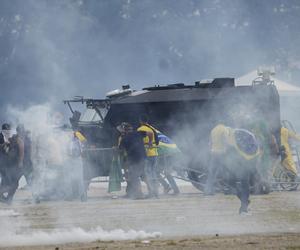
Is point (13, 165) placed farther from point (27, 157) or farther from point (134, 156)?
point (134, 156)

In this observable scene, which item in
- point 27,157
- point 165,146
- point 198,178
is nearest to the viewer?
point 27,157

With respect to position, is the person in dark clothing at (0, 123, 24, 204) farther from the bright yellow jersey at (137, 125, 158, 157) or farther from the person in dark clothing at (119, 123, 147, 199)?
A: the bright yellow jersey at (137, 125, 158, 157)

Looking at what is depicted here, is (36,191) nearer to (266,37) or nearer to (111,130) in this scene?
(111,130)

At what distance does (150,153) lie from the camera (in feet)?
69.2

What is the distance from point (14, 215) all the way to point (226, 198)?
4.77 m

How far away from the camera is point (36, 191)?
20562mm

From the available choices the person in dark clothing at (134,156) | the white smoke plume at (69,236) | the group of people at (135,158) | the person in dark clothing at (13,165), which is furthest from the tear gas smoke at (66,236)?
the person in dark clothing at (134,156)

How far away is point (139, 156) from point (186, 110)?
2817 millimetres

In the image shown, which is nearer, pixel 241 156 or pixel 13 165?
pixel 241 156

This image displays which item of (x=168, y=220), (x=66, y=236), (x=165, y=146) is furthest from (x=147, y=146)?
(x=66, y=236)

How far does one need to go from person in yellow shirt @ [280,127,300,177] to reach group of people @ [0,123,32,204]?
5.62 meters

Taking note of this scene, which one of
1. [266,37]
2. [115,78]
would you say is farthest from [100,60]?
[266,37]

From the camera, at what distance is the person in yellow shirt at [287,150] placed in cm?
2169

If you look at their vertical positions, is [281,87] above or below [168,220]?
above
